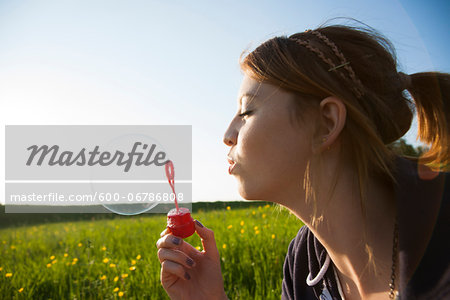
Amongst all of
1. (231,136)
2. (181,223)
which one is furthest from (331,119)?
(181,223)

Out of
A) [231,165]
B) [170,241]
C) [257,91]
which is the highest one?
[257,91]

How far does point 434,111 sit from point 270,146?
2.47ft

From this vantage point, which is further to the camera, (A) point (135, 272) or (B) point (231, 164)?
(A) point (135, 272)

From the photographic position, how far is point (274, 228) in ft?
12.5

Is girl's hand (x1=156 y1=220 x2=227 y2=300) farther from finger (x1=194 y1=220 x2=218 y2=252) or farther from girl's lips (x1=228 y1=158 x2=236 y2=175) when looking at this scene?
girl's lips (x1=228 y1=158 x2=236 y2=175)

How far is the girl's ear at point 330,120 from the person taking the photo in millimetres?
1257

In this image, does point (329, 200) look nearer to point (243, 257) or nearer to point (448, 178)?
point (448, 178)

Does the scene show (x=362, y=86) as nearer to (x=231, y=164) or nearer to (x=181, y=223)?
(x=231, y=164)

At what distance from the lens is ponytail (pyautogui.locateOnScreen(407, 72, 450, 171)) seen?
56.1 inches

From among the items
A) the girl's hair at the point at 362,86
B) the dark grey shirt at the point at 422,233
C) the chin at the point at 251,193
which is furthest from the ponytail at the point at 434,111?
the chin at the point at 251,193

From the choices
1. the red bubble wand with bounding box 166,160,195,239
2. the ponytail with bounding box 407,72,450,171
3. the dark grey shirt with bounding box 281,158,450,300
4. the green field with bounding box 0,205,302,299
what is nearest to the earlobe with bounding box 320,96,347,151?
the dark grey shirt with bounding box 281,158,450,300

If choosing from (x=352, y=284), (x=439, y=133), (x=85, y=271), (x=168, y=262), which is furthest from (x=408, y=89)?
(x=85, y=271)

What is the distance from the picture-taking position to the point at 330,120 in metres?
1.29

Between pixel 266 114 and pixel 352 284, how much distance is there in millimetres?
820
